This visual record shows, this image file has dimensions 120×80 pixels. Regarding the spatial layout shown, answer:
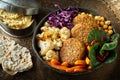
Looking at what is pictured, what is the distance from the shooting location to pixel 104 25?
1850 mm

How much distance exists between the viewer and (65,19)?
1.89 m

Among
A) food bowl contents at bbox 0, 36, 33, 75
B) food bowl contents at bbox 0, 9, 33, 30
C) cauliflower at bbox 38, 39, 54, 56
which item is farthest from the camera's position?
food bowl contents at bbox 0, 9, 33, 30

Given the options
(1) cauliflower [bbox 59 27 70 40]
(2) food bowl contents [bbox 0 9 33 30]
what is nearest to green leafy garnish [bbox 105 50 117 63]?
(1) cauliflower [bbox 59 27 70 40]

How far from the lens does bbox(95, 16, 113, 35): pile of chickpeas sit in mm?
1815

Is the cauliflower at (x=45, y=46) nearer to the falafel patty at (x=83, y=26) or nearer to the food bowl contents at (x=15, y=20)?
the falafel patty at (x=83, y=26)

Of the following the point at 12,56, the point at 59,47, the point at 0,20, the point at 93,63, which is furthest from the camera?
the point at 0,20

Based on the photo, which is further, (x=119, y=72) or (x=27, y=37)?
(x=27, y=37)

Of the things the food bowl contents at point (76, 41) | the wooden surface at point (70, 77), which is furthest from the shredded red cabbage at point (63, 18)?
the wooden surface at point (70, 77)

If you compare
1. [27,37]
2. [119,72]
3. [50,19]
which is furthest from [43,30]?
[119,72]

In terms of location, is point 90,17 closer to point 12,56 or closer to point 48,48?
point 48,48

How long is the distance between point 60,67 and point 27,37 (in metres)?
0.46

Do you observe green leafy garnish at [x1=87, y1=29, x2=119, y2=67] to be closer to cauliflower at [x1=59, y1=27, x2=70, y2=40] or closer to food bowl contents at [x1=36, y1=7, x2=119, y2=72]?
food bowl contents at [x1=36, y1=7, x2=119, y2=72]

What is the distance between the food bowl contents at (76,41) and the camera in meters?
1.67

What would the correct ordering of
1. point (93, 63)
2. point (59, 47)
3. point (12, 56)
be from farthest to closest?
1. point (12, 56)
2. point (59, 47)
3. point (93, 63)
